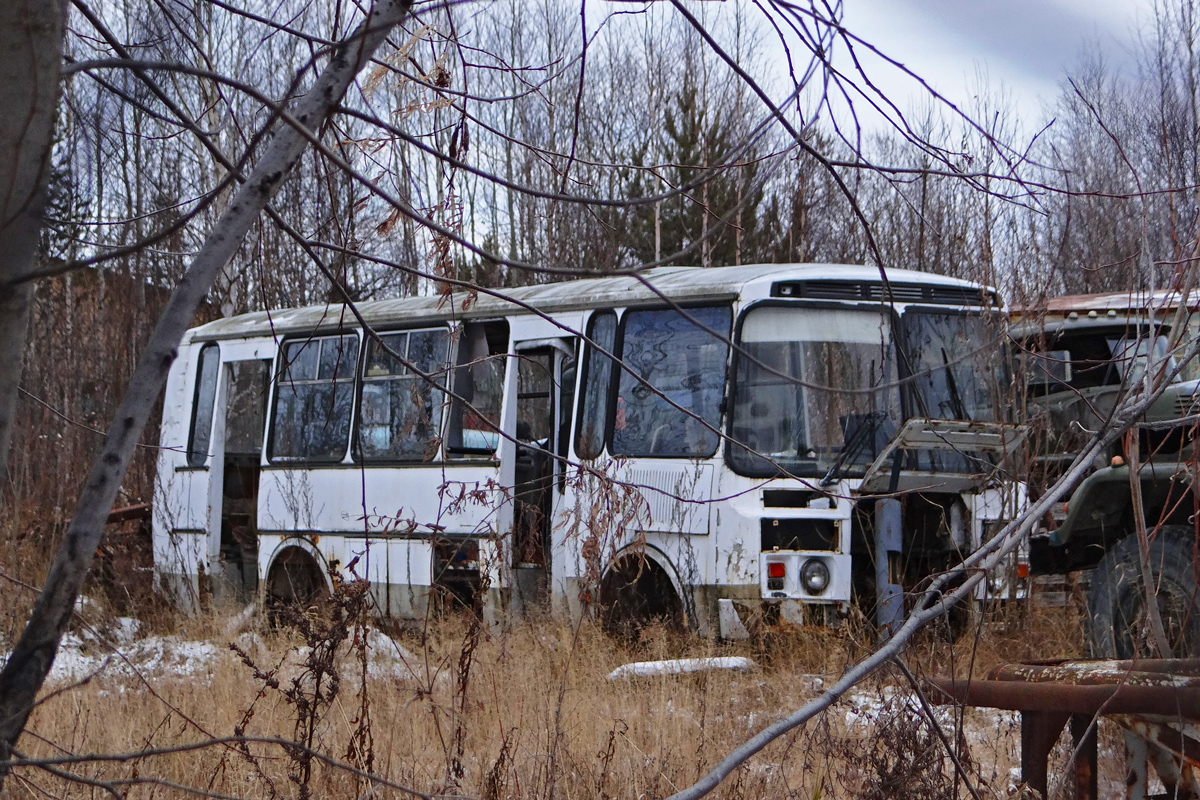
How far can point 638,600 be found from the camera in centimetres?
801

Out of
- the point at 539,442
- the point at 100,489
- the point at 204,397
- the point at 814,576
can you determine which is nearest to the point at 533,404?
the point at 539,442

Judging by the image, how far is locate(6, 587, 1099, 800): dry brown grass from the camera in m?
4.12

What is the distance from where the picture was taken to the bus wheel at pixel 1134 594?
6.17 m

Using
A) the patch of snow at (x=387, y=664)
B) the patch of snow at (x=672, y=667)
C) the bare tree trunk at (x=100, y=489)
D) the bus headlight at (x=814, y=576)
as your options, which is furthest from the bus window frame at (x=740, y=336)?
the bare tree trunk at (x=100, y=489)

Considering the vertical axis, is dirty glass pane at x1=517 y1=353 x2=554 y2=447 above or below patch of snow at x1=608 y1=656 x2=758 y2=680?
above

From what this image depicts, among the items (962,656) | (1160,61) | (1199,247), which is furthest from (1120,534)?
(1199,247)

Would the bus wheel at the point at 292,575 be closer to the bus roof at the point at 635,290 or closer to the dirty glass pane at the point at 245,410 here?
the dirty glass pane at the point at 245,410

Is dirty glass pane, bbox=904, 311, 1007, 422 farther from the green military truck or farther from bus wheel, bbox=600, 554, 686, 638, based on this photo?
bus wheel, bbox=600, 554, 686, 638

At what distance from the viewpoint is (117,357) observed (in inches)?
658

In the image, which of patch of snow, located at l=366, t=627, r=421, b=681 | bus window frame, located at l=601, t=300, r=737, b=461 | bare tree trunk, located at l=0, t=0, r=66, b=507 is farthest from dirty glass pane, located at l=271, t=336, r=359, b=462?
bare tree trunk, located at l=0, t=0, r=66, b=507

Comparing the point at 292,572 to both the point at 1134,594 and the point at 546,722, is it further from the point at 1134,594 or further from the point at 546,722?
the point at 1134,594

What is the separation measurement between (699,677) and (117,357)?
1252cm

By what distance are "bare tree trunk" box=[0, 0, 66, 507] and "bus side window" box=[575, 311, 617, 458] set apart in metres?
6.69

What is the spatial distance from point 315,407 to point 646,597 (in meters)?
3.46
